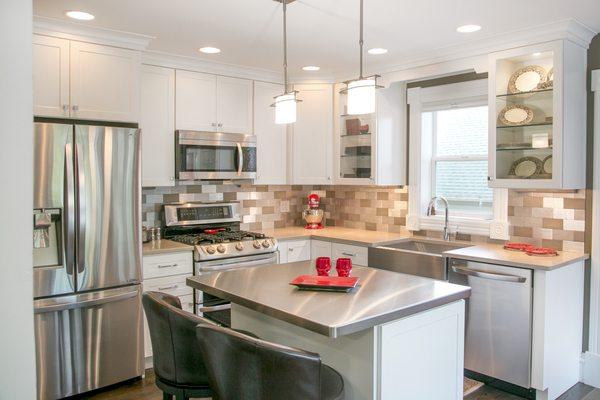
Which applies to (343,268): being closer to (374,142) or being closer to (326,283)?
(326,283)

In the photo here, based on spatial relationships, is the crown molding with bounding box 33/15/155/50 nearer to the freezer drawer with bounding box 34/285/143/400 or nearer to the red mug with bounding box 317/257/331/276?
the freezer drawer with bounding box 34/285/143/400

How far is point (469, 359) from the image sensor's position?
10.9ft

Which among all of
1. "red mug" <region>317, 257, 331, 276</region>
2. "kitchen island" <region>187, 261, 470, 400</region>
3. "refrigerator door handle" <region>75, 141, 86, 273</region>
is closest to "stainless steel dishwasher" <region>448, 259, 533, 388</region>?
"kitchen island" <region>187, 261, 470, 400</region>

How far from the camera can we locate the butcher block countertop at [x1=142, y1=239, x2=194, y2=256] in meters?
Result: 3.49

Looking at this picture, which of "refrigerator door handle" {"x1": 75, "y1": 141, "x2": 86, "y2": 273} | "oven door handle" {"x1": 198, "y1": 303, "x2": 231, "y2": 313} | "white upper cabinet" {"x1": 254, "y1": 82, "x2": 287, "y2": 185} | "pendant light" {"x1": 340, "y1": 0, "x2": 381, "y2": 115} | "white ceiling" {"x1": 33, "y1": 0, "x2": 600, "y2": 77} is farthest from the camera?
"white upper cabinet" {"x1": 254, "y1": 82, "x2": 287, "y2": 185}

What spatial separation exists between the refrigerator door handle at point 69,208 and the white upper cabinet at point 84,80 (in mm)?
361

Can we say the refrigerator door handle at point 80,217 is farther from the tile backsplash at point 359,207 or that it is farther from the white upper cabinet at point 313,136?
the white upper cabinet at point 313,136

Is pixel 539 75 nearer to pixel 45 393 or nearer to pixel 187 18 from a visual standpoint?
pixel 187 18

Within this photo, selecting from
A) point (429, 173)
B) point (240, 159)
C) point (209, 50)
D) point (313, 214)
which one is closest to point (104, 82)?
point (209, 50)

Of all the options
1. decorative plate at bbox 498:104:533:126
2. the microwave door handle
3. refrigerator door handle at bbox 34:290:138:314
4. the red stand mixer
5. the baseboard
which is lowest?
the baseboard

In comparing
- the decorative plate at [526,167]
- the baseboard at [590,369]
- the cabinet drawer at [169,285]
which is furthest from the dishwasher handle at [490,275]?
the cabinet drawer at [169,285]

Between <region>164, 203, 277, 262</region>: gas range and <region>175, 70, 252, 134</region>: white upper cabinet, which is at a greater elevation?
<region>175, 70, 252, 134</region>: white upper cabinet

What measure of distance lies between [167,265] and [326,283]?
5.83 feet

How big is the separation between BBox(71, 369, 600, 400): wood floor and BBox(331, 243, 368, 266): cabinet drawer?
1.27m
